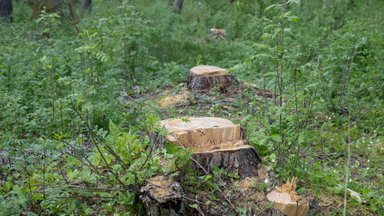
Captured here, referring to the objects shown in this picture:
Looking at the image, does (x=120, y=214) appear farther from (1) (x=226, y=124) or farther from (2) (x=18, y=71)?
(2) (x=18, y=71)

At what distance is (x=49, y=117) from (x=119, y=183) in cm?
238

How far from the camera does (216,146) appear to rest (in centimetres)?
434

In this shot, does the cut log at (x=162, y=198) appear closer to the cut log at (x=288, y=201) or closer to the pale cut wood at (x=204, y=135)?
the pale cut wood at (x=204, y=135)

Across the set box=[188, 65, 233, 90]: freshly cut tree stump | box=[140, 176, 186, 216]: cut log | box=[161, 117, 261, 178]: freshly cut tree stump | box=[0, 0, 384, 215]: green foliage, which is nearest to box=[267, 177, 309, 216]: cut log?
box=[0, 0, 384, 215]: green foliage

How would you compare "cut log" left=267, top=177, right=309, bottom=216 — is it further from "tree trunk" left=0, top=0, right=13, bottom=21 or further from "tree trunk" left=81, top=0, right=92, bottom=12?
"tree trunk" left=81, top=0, right=92, bottom=12

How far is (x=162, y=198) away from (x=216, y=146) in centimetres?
97

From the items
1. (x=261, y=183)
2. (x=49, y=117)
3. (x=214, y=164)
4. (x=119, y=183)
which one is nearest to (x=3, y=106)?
(x=49, y=117)

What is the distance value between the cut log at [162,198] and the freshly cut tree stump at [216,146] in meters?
0.45

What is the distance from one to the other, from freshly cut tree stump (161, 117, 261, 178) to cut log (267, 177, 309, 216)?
0.33 metres

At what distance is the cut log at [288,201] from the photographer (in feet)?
12.7

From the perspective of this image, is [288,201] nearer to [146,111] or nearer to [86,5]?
[146,111]

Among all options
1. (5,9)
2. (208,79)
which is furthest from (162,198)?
(5,9)

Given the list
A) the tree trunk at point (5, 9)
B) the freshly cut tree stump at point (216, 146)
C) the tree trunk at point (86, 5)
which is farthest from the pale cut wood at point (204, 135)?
the tree trunk at point (86, 5)

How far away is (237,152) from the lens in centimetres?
423
